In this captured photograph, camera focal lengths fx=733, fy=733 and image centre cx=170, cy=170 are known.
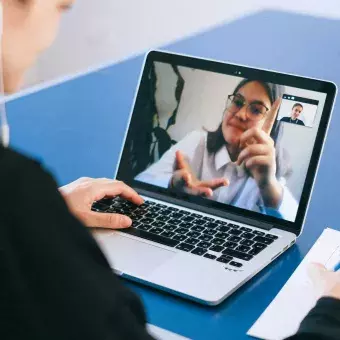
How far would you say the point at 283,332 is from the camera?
2.92ft

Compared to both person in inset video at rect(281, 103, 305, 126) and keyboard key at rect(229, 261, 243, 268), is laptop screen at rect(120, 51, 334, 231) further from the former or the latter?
keyboard key at rect(229, 261, 243, 268)

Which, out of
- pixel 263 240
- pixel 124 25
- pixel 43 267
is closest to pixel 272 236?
pixel 263 240

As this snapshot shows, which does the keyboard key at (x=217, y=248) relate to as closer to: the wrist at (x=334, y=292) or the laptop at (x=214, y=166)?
the laptop at (x=214, y=166)

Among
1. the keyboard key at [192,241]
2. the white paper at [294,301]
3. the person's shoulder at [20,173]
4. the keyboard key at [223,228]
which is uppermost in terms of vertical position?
the person's shoulder at [20,173]

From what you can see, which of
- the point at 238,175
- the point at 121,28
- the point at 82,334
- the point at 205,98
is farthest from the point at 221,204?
the point at 121,28

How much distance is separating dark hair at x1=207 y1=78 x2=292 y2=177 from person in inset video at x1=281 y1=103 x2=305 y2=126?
0.05ft

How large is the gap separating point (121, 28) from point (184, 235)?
2.40 metres

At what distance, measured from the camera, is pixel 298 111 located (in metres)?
1.14

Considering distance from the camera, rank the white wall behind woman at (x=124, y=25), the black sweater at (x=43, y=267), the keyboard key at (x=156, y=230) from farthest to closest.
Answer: the white wall behind woman at (x=124, y=25) → the keyboard key at (x=156, y=230) → the black sweater at (x=43, y=267)

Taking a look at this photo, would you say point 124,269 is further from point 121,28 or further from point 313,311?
point 121,28

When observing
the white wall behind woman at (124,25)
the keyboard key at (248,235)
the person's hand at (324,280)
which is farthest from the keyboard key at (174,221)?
the white wall behind woman at (124,25)

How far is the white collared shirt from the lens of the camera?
1.12 meters

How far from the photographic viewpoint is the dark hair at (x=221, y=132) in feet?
3.76

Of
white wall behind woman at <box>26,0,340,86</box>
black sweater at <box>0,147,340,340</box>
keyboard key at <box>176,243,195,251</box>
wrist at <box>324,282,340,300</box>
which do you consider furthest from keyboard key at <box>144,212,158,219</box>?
white wall behind woman at <box>26,0,340,86</box>
